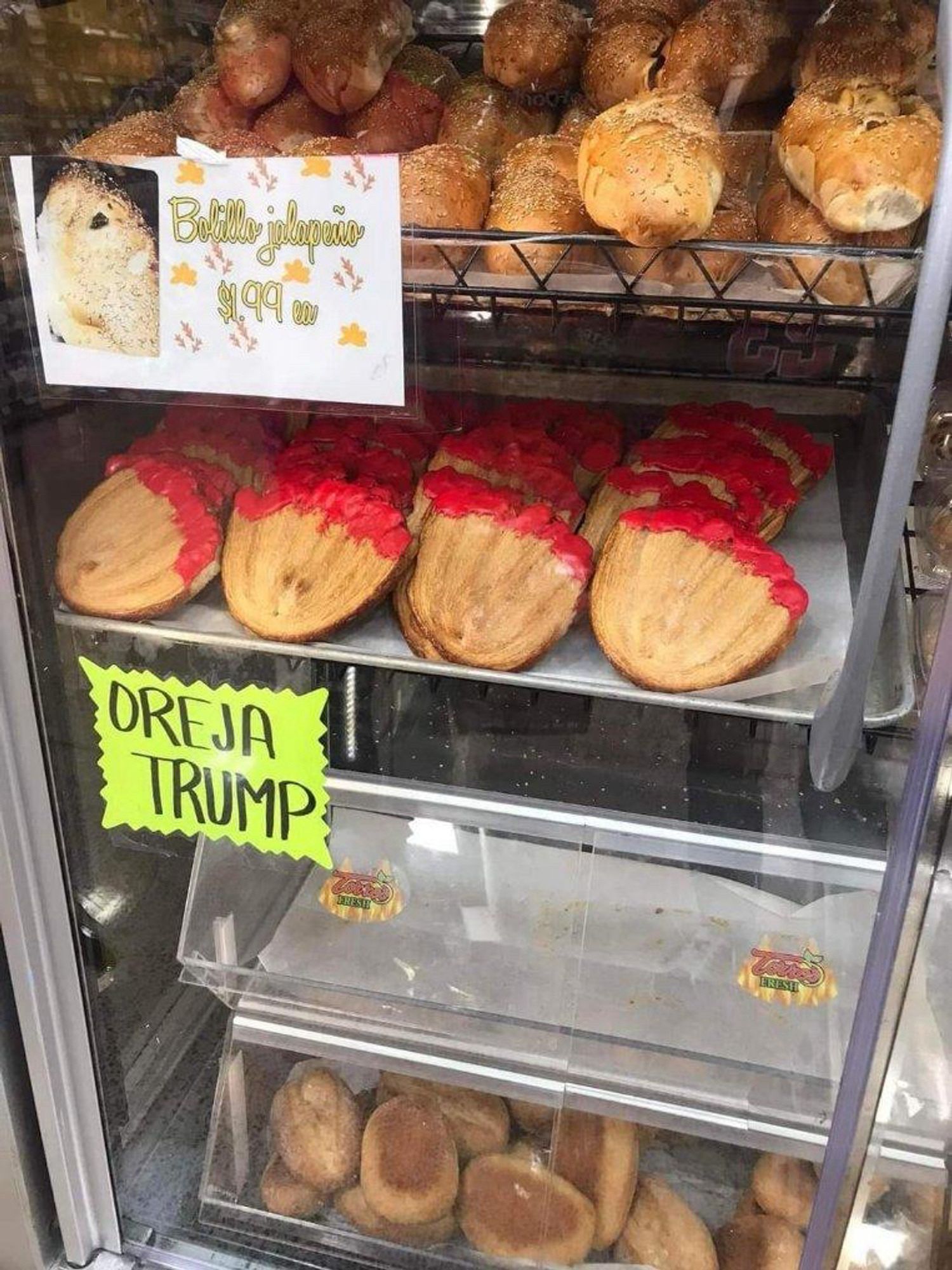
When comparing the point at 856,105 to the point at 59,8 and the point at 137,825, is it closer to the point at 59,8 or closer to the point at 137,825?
the point at 59,8

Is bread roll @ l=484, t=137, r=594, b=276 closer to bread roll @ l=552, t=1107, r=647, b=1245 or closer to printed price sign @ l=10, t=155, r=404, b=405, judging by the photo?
printed price sign @ l=10, t=155, r=404, b=405

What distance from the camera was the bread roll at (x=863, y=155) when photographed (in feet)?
2.58

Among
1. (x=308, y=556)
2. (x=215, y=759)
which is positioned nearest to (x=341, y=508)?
(x=308, y=556)

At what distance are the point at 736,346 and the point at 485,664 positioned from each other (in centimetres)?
57

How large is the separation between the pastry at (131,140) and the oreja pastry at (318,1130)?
1.13 meters

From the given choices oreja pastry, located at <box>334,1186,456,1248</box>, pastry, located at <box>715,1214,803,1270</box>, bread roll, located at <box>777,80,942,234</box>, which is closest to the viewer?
bread roll, located at <box>777,80,942,234</box>

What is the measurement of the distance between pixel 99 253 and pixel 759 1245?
4.22ft

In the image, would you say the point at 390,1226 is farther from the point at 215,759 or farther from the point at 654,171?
the point at 654,171

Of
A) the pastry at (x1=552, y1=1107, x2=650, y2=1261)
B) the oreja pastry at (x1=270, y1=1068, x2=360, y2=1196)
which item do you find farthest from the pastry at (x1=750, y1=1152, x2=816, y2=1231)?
the oreja pastry at (x1=270, y1=1068, x2=360, y2=1196)

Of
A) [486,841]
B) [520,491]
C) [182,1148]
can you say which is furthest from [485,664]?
[182,1148]

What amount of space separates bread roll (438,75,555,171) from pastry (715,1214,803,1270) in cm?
122

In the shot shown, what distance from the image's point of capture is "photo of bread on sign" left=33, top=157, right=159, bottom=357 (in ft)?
3.00

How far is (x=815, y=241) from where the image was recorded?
85 cm

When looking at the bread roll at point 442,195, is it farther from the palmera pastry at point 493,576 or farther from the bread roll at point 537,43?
the palmera pastry at point 493,576
